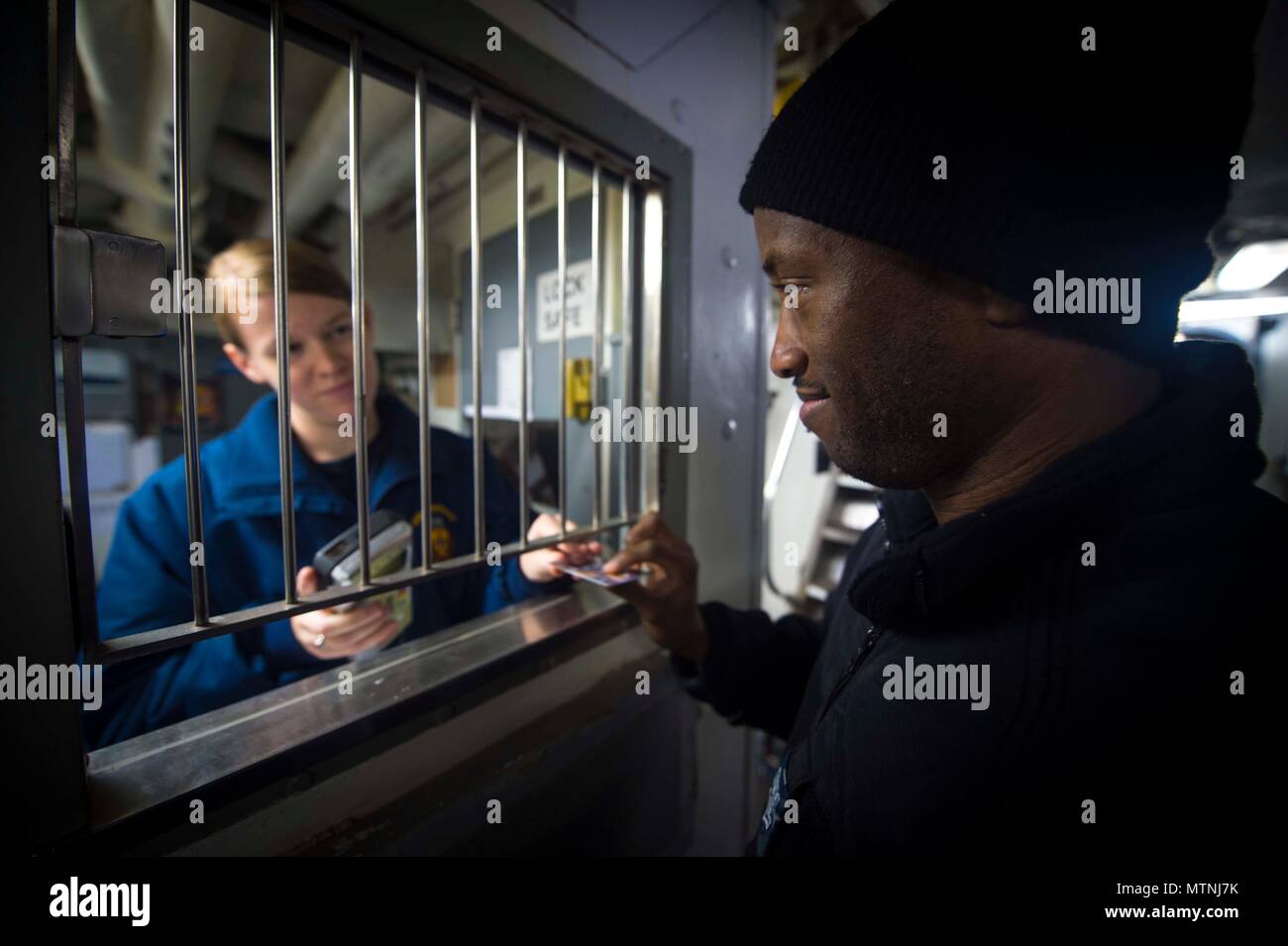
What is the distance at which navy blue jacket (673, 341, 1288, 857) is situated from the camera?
1.53 feet

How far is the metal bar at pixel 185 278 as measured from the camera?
0.56 m

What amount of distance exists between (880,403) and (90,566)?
2.73 feet

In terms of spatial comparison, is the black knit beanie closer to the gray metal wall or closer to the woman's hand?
the gray metal wall

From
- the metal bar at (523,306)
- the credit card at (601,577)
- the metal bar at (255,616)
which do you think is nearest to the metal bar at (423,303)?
the metal bar at (255,616)

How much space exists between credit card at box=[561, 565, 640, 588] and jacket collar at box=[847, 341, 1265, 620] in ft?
1.67

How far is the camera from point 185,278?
0.55 metres

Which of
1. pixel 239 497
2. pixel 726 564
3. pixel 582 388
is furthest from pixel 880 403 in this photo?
pixel 239 497

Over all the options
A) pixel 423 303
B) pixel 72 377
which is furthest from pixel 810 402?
pixel 72 377

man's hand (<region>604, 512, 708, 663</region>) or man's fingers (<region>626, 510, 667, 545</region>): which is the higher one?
man's fingers (<region>626, 510, 667, 545</region>)

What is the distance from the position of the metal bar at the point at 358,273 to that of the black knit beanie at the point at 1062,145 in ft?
1.94

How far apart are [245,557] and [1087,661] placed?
5.03 ft

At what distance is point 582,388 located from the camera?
1552 millimetres
